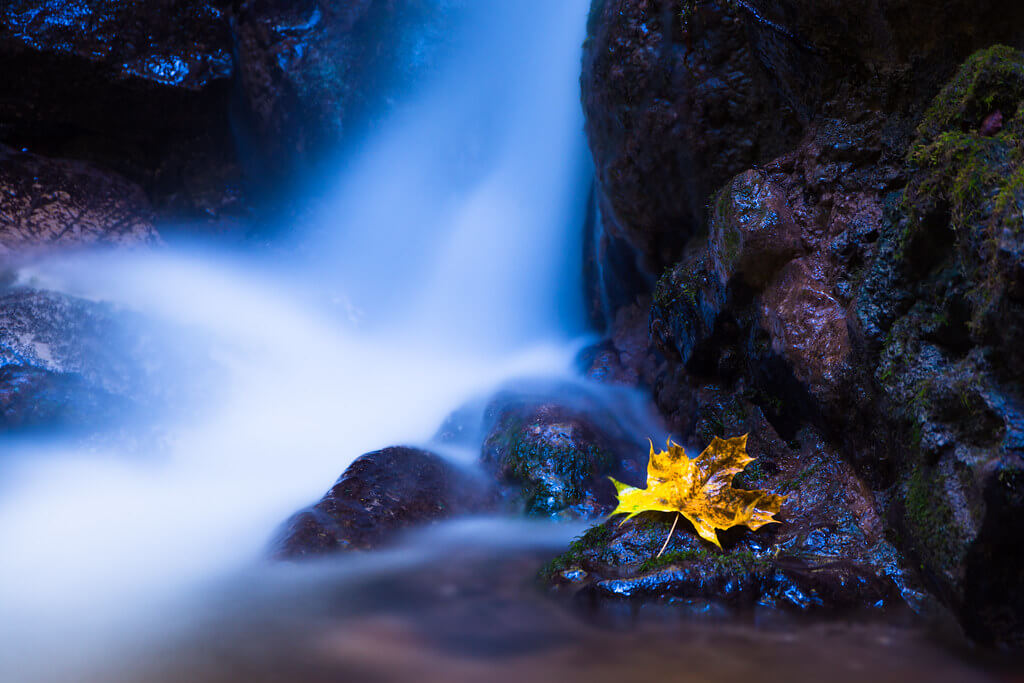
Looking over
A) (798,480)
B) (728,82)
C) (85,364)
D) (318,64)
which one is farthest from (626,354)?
(318,64)

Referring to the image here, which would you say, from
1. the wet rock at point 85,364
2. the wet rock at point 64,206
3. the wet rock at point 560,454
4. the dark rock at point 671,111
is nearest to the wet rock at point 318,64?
→ the wet rock at point 64,206

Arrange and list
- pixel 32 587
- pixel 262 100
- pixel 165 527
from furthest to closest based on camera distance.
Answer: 1. pixel 262 100
2. pixel 165 527
3. pixel 32 587

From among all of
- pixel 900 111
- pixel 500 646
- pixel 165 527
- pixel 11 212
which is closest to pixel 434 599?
pixel 500 646

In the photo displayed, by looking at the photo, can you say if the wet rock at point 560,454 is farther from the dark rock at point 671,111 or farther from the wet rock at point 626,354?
the dark rock at point 671,111

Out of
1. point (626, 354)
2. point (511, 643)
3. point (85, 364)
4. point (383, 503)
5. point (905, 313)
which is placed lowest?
point (511, 643)

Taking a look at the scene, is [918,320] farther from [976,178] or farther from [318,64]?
[318,64]

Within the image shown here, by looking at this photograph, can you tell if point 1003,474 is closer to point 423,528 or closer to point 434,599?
point 434,599

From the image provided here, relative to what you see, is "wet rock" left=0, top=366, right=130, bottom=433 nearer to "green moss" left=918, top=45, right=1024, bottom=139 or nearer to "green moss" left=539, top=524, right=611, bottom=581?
"green moss" left=539, top=524, right=611, bottom=581
